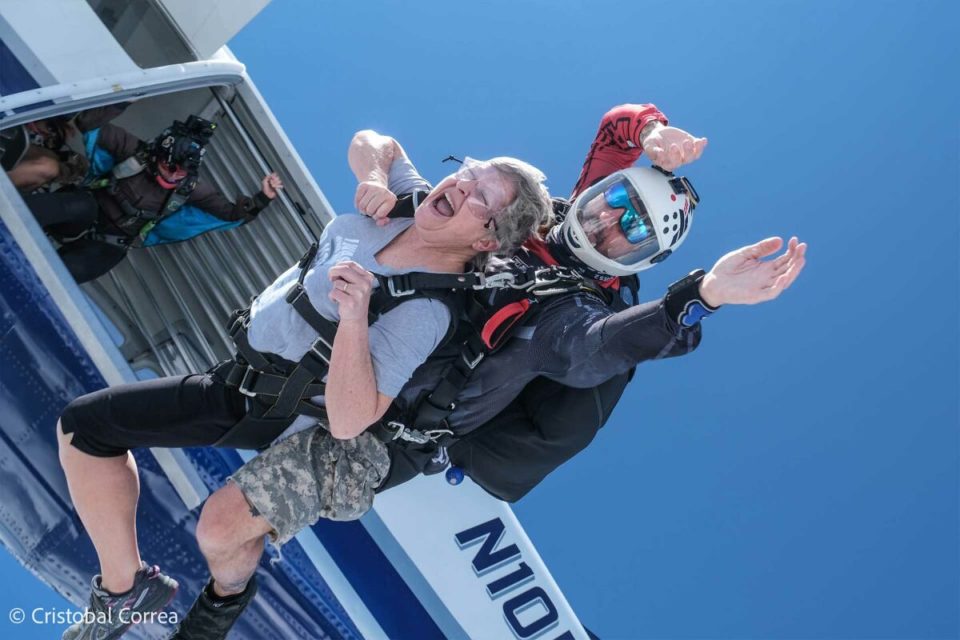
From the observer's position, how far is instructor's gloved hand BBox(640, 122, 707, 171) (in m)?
2.74

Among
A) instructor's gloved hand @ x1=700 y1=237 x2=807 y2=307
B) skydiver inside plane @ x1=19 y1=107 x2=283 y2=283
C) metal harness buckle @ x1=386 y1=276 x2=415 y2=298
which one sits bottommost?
instructor's gloved hand @ x1=700 y1=237 x2=807 y2=307

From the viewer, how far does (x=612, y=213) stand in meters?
2.75

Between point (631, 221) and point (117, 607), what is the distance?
2125 mm

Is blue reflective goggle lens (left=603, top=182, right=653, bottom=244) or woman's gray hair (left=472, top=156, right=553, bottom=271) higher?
woman's gray hair (left=472, top=156, right=553, bottom=271)

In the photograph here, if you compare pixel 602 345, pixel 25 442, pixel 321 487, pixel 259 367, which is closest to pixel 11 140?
pixel 25 442

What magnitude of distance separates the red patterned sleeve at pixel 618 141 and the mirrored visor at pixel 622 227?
0.37m

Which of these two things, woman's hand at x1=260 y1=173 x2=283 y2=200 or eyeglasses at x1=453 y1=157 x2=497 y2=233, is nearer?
eyeglasses at x1=453 y1=157 x2=497 y2=233

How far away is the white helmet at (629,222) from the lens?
2721 mm

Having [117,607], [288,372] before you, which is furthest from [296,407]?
[117,607]

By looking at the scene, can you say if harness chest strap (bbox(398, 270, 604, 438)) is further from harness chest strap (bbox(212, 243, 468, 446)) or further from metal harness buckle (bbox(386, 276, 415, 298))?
metal harness buckle (bbox(386, 276, 415, 298))

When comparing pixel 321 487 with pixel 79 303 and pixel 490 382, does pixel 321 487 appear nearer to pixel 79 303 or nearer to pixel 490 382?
pixel 490 382

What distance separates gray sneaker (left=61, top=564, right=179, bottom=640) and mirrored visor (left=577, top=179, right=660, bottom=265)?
6.19ft

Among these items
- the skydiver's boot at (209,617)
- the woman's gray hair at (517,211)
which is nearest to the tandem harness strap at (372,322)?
the woman's gray hair at (517,211)

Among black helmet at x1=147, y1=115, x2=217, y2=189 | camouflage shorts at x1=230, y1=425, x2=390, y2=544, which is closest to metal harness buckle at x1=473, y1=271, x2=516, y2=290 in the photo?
→ camouflage shorts at x1=230, y1=425, x2=390, y2=544
